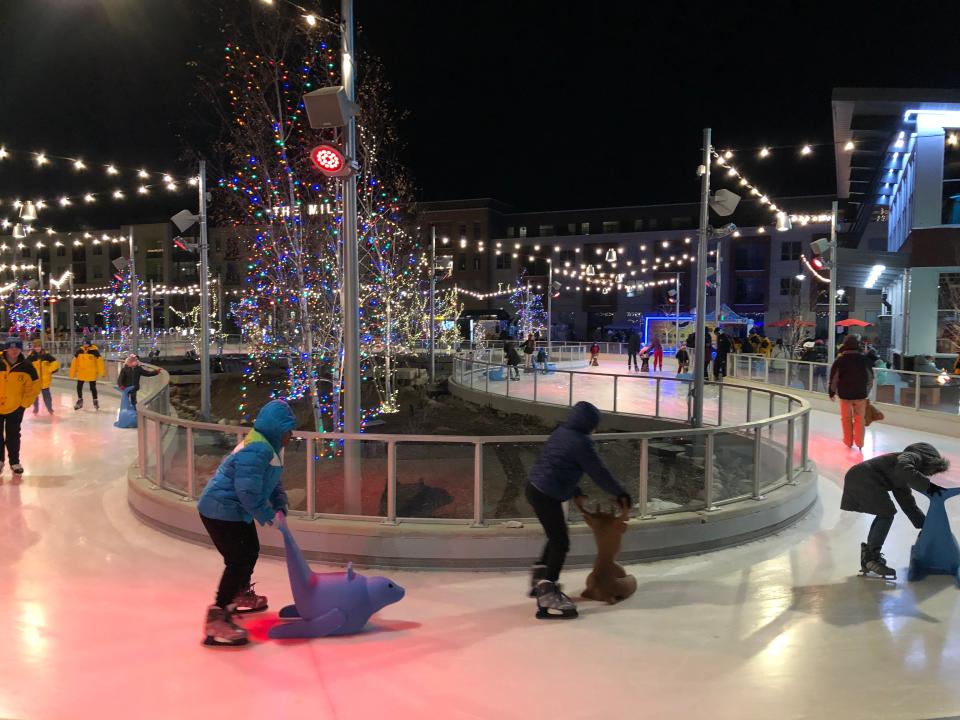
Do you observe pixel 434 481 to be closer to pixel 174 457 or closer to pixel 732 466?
pixel 174 457

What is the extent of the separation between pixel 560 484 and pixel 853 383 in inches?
284

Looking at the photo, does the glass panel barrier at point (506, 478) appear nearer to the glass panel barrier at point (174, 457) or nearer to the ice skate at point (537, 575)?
the ice skate at point (537, 575)

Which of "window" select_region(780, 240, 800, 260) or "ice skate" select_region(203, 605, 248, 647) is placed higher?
"window" select_region(780, 240, 800, 260)

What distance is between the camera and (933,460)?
4789mm

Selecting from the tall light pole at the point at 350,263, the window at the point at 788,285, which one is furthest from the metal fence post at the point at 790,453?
the window at the point at 788,285

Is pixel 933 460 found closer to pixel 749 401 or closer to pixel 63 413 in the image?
pixel 749 401

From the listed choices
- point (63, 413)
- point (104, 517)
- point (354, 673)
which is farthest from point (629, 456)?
point (63, 413)

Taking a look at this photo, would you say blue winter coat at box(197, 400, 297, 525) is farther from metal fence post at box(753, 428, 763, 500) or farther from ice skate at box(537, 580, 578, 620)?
metal fence post at box(753, 428, 763, 500)

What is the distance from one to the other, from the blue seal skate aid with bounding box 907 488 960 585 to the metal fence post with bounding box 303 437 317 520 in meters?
4.53

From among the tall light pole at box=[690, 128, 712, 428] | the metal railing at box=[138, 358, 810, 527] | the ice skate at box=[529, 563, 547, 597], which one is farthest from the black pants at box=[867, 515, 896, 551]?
the tall light pole at box=[690, 128, 712, 428]

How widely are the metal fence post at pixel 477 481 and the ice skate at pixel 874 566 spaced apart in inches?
Result: 114

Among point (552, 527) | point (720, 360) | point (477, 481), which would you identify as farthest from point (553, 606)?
point (720, 360)

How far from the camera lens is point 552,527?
4.36 metres

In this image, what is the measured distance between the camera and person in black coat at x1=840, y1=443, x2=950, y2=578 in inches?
188
